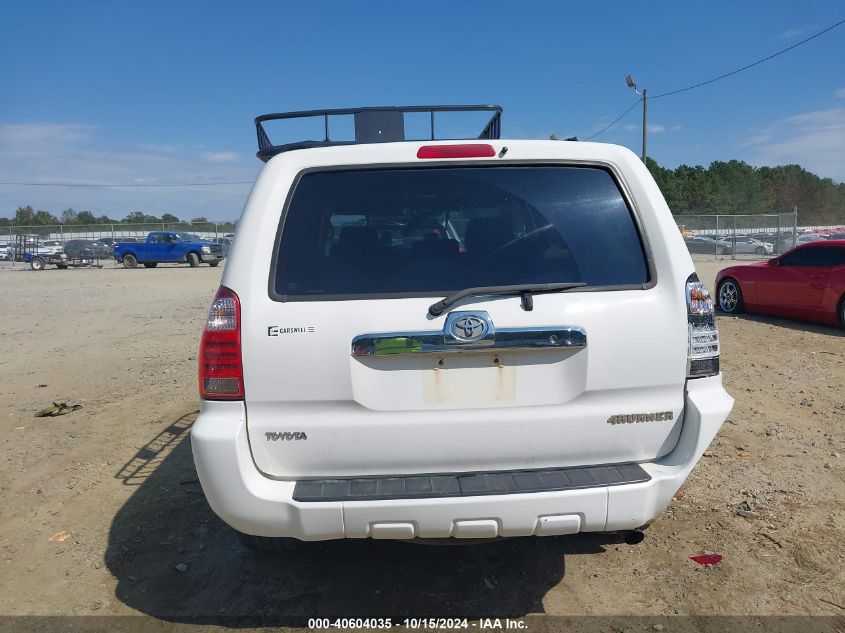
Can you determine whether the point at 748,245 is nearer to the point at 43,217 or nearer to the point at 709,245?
the point at 709,245

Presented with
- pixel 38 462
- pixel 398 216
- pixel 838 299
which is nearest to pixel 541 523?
pixel 398 216

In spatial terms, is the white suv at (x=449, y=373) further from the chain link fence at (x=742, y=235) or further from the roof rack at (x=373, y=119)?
the chain link fence at (x=742, y=235)

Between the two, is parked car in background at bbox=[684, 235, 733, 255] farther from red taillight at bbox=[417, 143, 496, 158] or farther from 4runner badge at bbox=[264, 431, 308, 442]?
4runner badge at bbox=[264, 431, 308, 442]

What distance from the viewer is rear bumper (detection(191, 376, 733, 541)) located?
243 cm

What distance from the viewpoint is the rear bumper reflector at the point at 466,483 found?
246 cm

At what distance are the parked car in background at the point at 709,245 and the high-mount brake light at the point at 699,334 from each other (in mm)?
31201

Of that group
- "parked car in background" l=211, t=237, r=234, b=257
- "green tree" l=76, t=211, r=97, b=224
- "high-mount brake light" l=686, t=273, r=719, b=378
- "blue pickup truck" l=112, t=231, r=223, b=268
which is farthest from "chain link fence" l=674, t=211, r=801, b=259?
"green tree" l=76, t=211, r=97, b=224

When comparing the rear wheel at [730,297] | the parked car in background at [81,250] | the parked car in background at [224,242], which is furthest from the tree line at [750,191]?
the rear wheel at [730,297]

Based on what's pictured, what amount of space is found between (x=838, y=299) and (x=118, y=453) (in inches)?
385

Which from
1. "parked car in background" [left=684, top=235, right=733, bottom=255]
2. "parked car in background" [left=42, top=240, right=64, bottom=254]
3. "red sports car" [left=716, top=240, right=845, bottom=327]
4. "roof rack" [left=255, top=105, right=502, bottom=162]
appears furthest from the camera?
"parked car in background" [left=42, top=240, right=64, bottom=254]

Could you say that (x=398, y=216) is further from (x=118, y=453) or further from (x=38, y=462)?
(x=38, y=462)

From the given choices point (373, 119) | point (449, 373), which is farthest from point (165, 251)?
point (449, 373)

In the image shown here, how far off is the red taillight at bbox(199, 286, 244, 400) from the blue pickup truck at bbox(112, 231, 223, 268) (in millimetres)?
32672

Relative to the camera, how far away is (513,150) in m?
2.78
